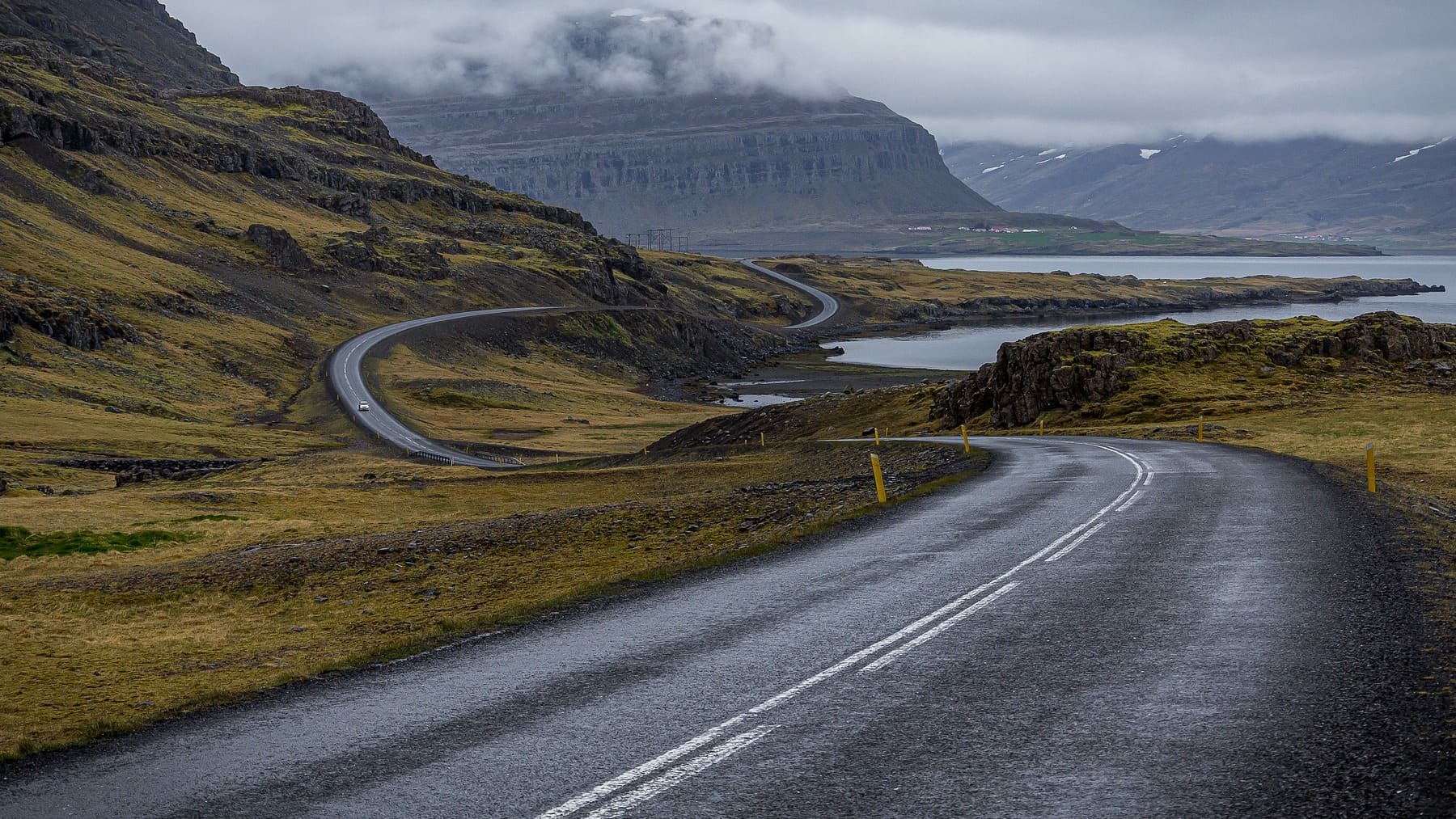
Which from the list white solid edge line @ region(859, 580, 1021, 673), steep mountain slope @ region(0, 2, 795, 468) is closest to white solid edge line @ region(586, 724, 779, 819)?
white solid edge line @ region(859, 580, 1021, 673)

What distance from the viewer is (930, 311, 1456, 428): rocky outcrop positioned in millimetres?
57969

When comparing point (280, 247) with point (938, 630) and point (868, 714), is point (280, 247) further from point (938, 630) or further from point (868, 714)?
point (868, 714)

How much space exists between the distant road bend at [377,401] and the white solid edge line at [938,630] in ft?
158

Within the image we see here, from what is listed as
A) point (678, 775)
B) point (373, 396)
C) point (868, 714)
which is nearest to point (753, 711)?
point (868, 714)

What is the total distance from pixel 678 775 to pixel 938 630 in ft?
16.3

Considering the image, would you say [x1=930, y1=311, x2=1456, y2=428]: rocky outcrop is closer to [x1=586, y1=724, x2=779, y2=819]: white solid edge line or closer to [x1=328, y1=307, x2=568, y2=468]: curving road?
[x1=328, y1=307, x2=568, y2=468]: curving road

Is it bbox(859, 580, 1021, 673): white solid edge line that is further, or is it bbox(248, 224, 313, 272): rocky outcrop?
bbox(248, 224, 313, 272): rocky outcrop

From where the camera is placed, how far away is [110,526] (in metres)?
32.0

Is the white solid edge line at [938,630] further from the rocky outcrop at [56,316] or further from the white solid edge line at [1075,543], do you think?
the rocky outcrop at [56,316]

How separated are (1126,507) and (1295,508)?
120 inches

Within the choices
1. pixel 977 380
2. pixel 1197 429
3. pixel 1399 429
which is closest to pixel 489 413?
pixel 977 380

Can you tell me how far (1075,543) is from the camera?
60.5 feet

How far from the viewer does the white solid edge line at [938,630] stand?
11477 mm

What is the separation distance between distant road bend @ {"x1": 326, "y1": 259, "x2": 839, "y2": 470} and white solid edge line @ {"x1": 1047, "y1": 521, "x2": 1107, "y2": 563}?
44.1 m
